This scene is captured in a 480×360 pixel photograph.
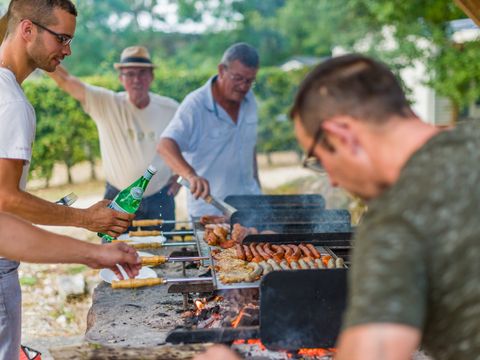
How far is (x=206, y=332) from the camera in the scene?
288 cm

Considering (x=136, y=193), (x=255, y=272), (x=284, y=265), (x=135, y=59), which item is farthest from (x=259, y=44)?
(x=255, y=272)

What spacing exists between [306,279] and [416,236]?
1.41m

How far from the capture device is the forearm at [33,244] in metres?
2.65

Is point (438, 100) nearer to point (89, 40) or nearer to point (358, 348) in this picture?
point (89, 40)

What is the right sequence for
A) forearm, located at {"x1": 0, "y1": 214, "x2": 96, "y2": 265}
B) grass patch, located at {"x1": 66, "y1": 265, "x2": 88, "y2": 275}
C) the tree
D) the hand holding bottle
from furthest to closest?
1. the tree
2. grass patch, located at {"x1": 66, "y1": 265, "x2": 88, "y2": 275}
3. the hand holding bottle
4. forearm, located at {"x1": 0, "y1": 214, "x2": 96, "y2": 265}

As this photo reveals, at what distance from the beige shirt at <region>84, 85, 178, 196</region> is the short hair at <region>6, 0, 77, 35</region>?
10.8 ft

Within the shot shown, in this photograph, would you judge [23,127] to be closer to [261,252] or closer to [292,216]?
[261,252]

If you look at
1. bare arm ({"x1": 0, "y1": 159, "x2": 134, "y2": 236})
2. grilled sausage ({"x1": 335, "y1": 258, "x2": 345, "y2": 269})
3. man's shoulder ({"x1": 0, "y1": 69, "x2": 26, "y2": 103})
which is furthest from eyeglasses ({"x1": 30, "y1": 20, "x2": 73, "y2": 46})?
grilled sausage ({"x1": 335, "y1": 258, "x2": 345, "y2": 269})

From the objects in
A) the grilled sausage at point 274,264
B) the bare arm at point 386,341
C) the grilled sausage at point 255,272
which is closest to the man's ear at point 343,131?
the bare arm at point 386,341

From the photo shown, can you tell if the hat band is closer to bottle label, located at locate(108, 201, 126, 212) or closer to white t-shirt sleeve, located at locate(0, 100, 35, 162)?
bottle label, located at locate(108, 201, 126, 212)

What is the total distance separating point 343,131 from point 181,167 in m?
3.67

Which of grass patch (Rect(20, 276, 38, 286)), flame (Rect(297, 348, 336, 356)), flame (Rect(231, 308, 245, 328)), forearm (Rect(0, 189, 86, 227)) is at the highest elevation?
forearm (Rect(0, 189, 86, 227))

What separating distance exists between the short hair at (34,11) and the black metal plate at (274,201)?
7.69 feet

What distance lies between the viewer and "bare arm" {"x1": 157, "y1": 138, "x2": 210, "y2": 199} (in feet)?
16.7
